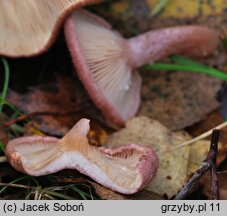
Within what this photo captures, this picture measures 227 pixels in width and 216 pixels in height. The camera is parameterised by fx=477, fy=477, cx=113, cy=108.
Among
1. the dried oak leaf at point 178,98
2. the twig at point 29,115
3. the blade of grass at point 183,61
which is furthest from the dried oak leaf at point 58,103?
the blade of grass at point 183,61

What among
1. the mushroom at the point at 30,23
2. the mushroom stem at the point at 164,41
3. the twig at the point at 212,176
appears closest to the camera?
the twig at the point at 212,176

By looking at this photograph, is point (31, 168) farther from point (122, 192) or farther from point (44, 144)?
point (122, 192)

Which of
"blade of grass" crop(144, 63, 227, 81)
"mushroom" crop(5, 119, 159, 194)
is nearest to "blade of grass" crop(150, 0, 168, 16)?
"blade of grass" crop(144, 63, 227, 81)

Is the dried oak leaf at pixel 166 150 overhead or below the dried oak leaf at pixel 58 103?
below

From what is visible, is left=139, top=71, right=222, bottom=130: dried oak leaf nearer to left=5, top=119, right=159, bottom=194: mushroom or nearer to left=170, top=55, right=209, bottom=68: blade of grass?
left=170, top=55, right=209, bottom=68: blade of grass

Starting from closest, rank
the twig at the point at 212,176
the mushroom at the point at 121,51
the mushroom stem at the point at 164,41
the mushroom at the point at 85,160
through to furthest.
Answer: the mushroom at the point at 85,160 < the twig at the point at 212,176 < the mushroom at the point at 121,51 < the mushroom stem at the point at 164,41

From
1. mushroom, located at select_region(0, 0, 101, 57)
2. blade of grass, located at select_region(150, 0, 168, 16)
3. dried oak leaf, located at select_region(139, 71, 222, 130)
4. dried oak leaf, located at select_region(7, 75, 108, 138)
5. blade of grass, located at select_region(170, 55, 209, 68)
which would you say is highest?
mushroom, located at select_region(0, 0, 101, 57)

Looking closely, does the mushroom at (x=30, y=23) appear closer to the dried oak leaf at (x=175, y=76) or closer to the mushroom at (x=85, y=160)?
the dried oak leaf at (x=175, y=76)

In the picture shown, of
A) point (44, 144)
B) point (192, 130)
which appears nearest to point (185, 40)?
point (192, 130)
